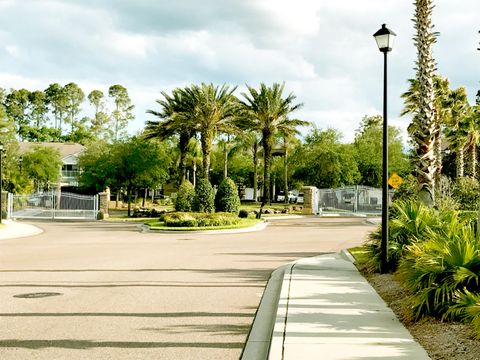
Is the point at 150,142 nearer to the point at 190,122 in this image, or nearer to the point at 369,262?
the point at 190,122

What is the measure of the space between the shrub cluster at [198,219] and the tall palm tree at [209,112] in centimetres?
715

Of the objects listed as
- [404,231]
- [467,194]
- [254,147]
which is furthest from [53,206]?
[404,231]

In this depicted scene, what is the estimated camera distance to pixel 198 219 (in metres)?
31.1

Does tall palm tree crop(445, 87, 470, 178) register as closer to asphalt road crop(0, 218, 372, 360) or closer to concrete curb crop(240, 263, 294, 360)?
asphalt road crop(0, 218, 372, 360)

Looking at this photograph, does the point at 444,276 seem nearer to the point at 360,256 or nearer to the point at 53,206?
the point at 360,256

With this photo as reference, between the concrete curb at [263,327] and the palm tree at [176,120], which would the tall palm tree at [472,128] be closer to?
the palm tree at [176,120]

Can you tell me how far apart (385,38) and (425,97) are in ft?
31.7

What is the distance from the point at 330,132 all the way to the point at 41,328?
61.7 m

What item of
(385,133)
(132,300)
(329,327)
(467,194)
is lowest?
(132,300)

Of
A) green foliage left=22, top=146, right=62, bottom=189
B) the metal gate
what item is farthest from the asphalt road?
green foliage left=22, top=146, right=62, bottom=189

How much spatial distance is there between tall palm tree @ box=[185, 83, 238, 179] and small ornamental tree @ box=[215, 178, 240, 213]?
365 centimetres

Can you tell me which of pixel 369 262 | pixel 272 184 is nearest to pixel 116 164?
pixel 272 184

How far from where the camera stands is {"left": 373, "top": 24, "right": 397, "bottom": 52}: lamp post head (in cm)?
1241

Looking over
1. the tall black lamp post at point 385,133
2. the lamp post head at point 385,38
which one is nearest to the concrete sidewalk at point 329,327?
the tall black lamp post at point 385,133
